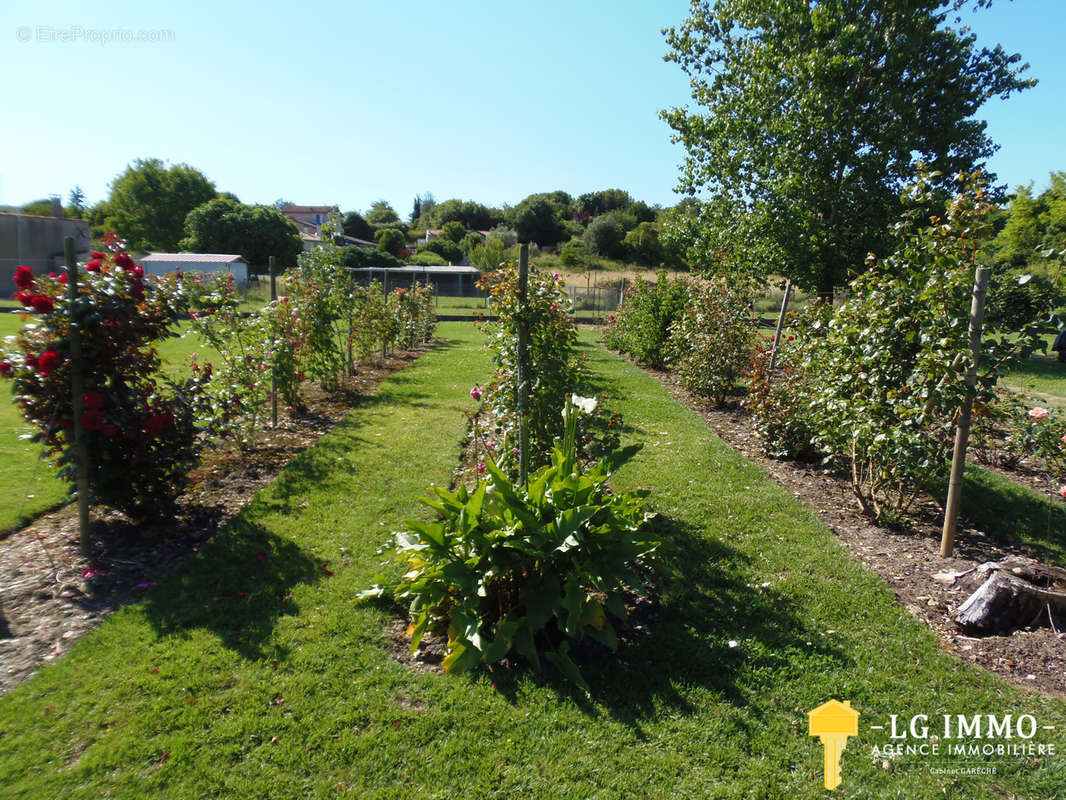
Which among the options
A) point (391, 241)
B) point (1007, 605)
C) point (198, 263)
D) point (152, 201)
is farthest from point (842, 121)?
point (152, 201)

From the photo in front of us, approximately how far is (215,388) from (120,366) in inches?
86.7

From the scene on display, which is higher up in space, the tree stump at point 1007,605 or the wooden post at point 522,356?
the wooden post at point 522,356

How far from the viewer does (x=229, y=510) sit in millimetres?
4527

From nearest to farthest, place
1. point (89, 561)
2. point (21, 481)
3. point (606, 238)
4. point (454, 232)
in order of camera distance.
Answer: point (89, 561) < point (21, 481) < point (606, 238) < point (454, 232)

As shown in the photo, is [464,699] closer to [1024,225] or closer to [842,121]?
[842,121]

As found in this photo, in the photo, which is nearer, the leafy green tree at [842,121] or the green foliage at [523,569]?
the green foliage at [523,569]

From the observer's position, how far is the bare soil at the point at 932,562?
2871 mm

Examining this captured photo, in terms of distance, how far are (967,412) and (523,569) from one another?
123 inches

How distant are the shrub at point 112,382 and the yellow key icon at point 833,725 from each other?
4.08 metres

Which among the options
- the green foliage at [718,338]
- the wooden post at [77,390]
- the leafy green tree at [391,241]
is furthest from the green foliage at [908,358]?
the leafy green tree at [391,241]

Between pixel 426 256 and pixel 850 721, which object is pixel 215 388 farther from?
pixel 426 256

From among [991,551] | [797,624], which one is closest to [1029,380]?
[991,551]

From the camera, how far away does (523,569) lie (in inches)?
117

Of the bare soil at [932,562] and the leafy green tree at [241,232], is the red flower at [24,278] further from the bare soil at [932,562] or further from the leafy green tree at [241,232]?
the leafy green tree at [241,232]
